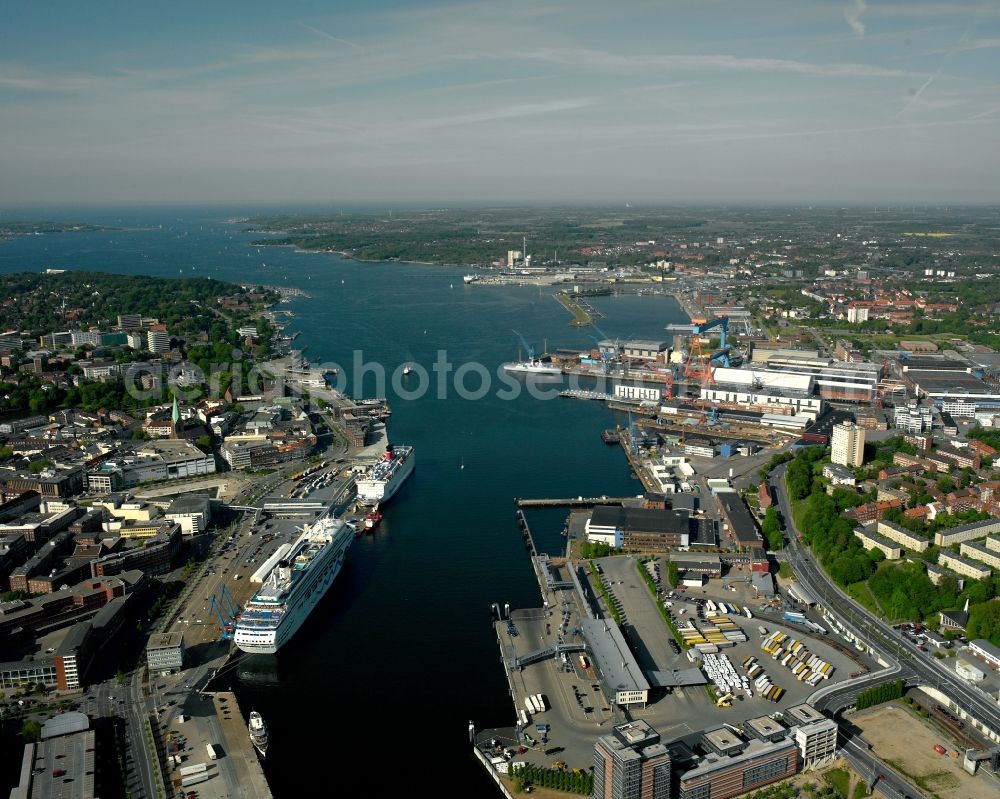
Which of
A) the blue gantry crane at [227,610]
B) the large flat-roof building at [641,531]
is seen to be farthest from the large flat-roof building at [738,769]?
the blue gantry crane at [227,610]

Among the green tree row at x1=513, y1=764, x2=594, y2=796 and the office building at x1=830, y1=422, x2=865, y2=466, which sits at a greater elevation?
the office building at x1=830, y1=422, x2=865, y2=466

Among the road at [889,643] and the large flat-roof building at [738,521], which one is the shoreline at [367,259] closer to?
the large flat-roof building at [738,521]

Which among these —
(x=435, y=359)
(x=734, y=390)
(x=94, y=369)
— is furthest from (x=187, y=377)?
(x=734, y=390)

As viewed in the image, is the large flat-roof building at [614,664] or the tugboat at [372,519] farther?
the tugboat at [372,519]

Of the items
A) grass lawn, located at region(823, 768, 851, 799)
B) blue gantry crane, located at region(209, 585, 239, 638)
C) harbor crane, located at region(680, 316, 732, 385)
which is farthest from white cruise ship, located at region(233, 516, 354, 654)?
harbor crane, located at region(680, 316, 732, 385)

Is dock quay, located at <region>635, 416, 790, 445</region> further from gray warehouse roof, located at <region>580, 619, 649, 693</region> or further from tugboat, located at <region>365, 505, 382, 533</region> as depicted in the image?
gray warehouse roof, located at <region>580, 619, 649, 693</region>

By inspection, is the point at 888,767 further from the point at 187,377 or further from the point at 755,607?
the point at 187,377
